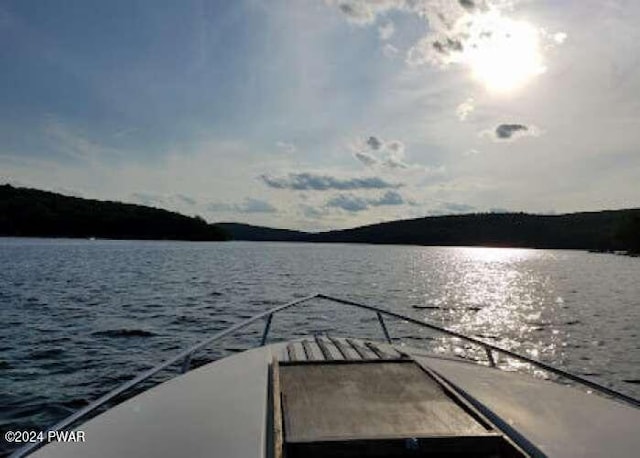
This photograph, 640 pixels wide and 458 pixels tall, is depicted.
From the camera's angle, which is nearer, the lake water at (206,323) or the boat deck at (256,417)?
the boat deck at (256,417)

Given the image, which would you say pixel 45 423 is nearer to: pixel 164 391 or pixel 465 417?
pixel 164 391

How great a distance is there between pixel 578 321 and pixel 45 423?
26.1m

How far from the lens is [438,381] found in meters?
6.09

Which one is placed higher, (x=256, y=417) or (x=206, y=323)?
(x=256, y=417)

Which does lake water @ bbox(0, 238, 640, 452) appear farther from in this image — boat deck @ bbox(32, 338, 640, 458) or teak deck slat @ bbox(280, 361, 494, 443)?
teak deck slat @ bbox(280, 361, 494, 443)

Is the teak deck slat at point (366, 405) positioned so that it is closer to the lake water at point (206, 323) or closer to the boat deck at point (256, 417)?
the boat deck at point (256, 417)

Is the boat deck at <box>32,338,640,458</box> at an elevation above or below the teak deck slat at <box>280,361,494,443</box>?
below

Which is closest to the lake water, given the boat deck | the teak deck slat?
the boat deck

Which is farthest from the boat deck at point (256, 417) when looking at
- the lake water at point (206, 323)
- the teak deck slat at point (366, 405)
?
the lake water at point (206, 323)

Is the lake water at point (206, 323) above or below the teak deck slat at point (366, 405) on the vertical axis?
below

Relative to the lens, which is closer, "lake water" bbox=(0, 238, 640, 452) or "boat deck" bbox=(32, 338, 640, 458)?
"boat deck" bbox=(32, 338, 640, 458)

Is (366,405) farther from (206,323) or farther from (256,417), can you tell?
(206,323)

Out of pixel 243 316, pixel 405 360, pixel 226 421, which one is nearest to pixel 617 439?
pixel 405 360

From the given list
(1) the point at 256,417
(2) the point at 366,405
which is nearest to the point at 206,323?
(1) the point at 256,417
